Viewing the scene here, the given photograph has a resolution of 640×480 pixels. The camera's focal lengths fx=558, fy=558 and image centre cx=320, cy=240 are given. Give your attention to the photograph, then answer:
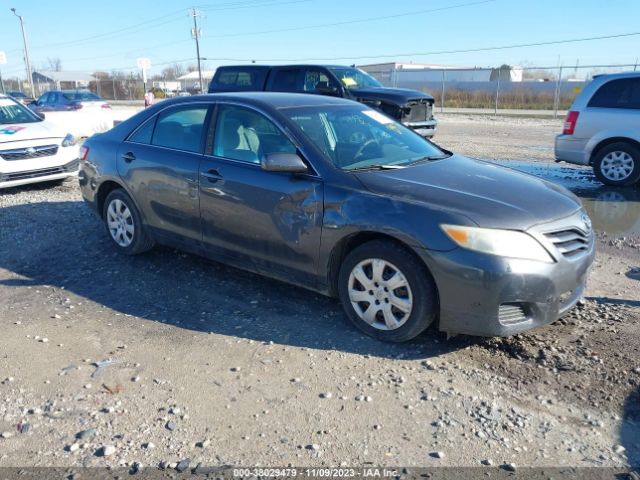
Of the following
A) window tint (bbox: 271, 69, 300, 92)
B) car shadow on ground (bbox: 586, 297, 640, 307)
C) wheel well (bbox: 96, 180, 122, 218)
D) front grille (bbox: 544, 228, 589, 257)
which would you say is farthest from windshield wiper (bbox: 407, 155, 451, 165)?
window tint (bbox: 271, 69, 300, 92)

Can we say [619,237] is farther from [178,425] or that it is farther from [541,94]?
[541,94]

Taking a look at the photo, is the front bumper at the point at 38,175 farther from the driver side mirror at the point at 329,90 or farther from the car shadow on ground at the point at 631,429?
the car shadow on ground at the point at 631,429

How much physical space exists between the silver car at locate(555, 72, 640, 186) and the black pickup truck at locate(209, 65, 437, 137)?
445cm

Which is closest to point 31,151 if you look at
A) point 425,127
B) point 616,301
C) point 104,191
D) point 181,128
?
point 104,191

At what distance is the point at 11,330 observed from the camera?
425cm

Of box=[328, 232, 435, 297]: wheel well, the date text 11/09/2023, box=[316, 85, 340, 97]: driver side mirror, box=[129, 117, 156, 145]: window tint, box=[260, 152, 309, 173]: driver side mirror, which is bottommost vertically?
the date text 11/09/2023

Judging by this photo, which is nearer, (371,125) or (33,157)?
(371,125)

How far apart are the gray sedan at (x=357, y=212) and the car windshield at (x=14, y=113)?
523 cm

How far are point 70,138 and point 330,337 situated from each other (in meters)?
7.31

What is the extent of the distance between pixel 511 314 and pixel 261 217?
1981 millimetres

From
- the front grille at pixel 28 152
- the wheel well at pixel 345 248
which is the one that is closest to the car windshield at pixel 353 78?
the front grille at pixel 28 152

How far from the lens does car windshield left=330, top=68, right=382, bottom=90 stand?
13.6 meters

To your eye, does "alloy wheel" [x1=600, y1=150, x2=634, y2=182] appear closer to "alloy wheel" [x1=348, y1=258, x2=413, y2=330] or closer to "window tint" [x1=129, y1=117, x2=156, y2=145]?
"alloy wheel" [x1=348, y1=258, x2=413, y2=330]

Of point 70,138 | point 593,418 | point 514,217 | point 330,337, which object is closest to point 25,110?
point 70,138
